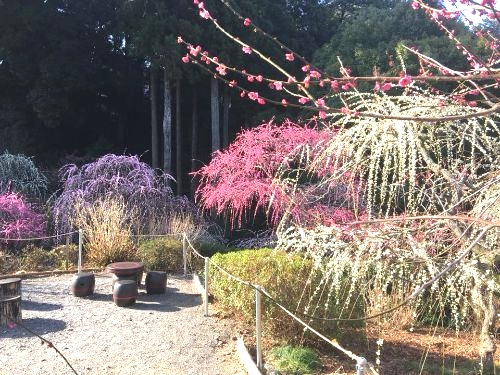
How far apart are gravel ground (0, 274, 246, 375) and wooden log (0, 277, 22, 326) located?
0.47 ft

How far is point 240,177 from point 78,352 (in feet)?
14.8

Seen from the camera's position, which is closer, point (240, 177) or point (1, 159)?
point (240, 177)

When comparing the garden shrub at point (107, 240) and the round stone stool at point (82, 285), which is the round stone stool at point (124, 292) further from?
the garden shrub at point (107, 240)

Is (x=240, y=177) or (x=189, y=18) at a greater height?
(x=189, y=18)

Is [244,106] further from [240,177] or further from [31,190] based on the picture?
[240,177]

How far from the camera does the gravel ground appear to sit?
4809 millimetres

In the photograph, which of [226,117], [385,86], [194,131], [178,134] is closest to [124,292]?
[385,86]

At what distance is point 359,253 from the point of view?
285 cm

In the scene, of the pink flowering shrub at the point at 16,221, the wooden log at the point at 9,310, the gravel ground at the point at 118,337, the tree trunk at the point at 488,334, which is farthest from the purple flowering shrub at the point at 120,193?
the tree trunk at the point at 488,334

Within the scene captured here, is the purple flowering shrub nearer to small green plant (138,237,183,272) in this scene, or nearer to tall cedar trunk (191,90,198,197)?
small green plant (138,237,183,272)

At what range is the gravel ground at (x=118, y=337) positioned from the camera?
4.81 m

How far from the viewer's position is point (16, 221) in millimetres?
10469

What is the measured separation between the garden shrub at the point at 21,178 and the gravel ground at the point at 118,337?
5.22 meters

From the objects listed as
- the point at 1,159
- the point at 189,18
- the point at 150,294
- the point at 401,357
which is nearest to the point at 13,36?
the point at 1,159
